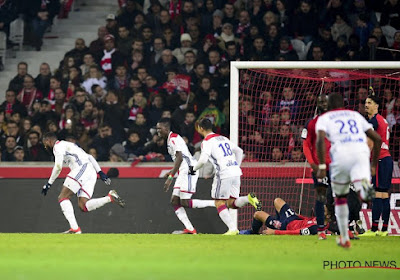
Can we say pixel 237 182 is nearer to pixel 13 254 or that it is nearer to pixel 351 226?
pixel 351 226

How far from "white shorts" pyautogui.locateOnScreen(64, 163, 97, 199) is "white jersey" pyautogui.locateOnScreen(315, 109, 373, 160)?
6298 millimetres

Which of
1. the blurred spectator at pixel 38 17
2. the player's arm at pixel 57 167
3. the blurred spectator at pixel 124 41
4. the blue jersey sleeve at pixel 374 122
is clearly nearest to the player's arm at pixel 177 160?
the player's arm at pixel 57 167

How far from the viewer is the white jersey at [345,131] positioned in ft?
31.8

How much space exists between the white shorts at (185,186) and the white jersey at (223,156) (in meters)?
0.95

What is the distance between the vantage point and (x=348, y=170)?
9734mm

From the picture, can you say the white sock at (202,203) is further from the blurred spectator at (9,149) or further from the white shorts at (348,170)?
the white shorts at (348,170)

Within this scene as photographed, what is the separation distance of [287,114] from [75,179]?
4257 millimetres

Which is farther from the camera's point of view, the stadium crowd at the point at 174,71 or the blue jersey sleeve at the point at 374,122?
the stadium crowd at the point at 174,71

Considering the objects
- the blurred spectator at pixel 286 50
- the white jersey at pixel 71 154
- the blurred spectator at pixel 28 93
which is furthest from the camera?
the blurred spectator at pixel 28 93

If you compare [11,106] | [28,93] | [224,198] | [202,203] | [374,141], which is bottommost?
[202,203]

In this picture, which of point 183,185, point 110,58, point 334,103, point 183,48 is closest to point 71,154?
point 183,185

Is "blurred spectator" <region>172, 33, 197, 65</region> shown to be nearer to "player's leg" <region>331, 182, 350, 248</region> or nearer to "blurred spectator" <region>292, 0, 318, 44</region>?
"blurred spectator" <region>292, 0, 318, 44</region>

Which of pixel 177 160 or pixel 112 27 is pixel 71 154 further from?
pixel 112 27

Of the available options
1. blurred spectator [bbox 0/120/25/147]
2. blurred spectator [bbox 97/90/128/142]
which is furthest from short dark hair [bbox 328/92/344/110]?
blurred spectator [bbox 0/120/25/147]
